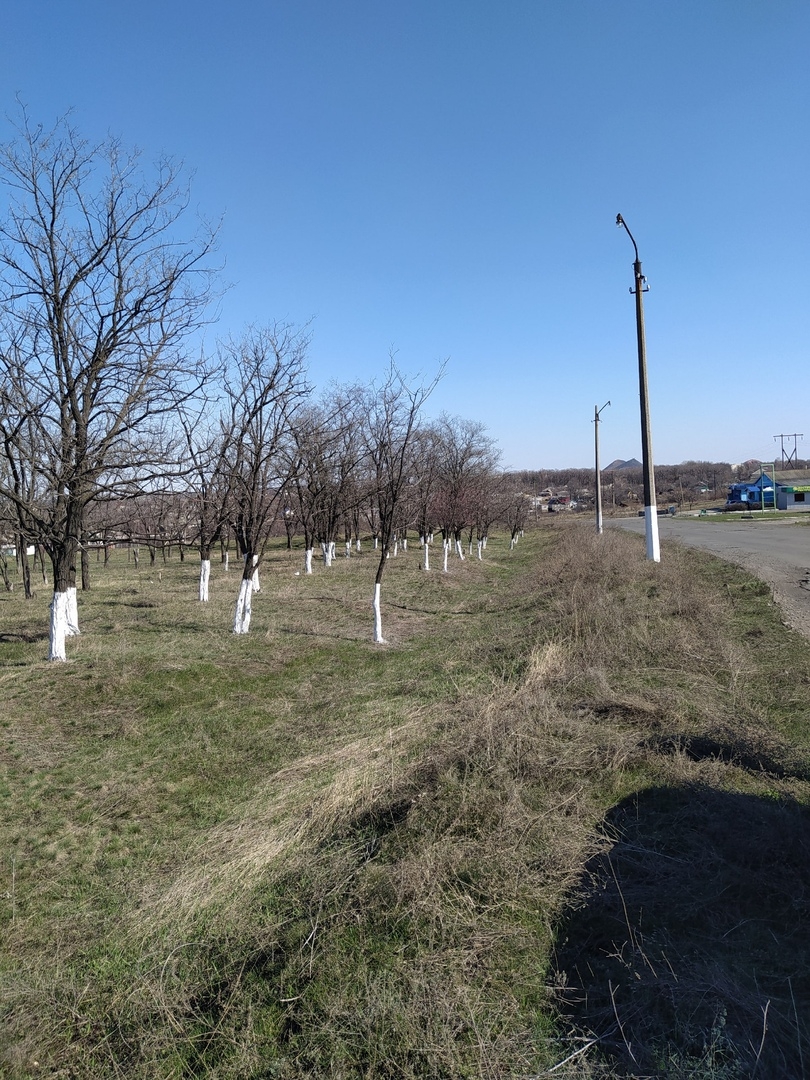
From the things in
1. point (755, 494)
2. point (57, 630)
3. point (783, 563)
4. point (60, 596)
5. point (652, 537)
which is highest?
point (755, 494)

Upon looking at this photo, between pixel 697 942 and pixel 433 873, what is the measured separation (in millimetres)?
1232

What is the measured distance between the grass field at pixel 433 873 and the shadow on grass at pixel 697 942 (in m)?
0.01

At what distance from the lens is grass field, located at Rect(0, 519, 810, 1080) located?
8.54 feet

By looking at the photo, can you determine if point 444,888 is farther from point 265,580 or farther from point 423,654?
point 265,580

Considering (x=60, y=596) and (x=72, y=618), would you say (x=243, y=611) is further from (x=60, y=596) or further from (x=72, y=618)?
(x=60, y=596)

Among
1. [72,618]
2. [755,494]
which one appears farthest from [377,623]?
[755,494]

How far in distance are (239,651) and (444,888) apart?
8.43 meters

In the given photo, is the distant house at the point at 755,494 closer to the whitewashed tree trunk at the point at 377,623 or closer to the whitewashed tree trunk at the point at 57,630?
the whitewashed tree trunk at the point at 377,623

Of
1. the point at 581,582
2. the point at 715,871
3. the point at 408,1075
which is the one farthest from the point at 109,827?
the point at 581,582

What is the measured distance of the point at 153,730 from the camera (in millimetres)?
7906

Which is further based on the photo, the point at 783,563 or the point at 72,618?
the point at 783,563

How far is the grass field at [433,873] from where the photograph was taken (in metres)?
2.60

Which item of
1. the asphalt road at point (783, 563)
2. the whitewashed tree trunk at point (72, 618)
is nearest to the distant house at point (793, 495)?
the asphalt road at point (783, 563)

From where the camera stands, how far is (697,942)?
2.85 metres
